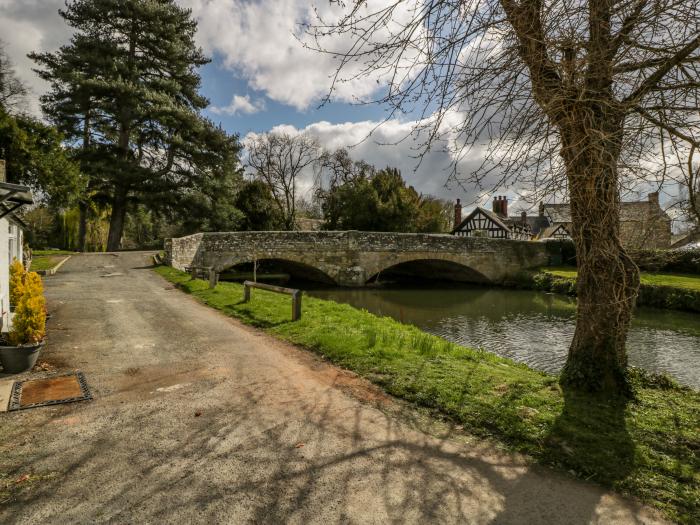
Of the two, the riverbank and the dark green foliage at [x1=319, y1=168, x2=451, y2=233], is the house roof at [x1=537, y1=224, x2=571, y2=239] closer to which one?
the dark green foliage at [x1=319, y1=168, x2=451, y2=233]

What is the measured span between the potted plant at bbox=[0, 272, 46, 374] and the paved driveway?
1.53 feet

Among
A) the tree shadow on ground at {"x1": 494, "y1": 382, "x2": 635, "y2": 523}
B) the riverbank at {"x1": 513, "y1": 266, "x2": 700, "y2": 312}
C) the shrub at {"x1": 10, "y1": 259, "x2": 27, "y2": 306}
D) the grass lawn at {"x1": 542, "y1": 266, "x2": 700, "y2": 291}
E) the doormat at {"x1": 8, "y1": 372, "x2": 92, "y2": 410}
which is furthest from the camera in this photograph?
the grass lawn at {"x1": 542, "y1": 266, "x2": 700, "y2": 291}

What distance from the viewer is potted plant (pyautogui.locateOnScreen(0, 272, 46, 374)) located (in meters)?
5.22

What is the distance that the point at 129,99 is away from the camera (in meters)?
24.6

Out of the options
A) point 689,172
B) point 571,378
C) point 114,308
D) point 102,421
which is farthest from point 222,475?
point 114,308

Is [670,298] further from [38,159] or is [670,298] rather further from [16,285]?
[38,159]

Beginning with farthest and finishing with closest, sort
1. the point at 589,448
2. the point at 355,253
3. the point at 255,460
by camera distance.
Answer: the point at 355,253 < the point at 589,448 < the point at 255,460

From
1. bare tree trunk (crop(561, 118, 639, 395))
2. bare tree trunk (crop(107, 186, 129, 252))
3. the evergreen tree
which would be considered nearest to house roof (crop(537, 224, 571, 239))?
the evergreen tree

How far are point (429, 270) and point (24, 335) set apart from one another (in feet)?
81.8

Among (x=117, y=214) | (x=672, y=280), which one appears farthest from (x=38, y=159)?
(x=672, y=280)

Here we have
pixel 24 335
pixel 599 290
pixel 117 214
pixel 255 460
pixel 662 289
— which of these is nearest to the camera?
pixel 255 460

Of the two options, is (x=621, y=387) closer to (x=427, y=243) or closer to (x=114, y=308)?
(x=114, y=308)

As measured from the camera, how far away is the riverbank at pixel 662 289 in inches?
631

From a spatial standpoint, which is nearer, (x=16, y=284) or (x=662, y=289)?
(x=16, y=284)
